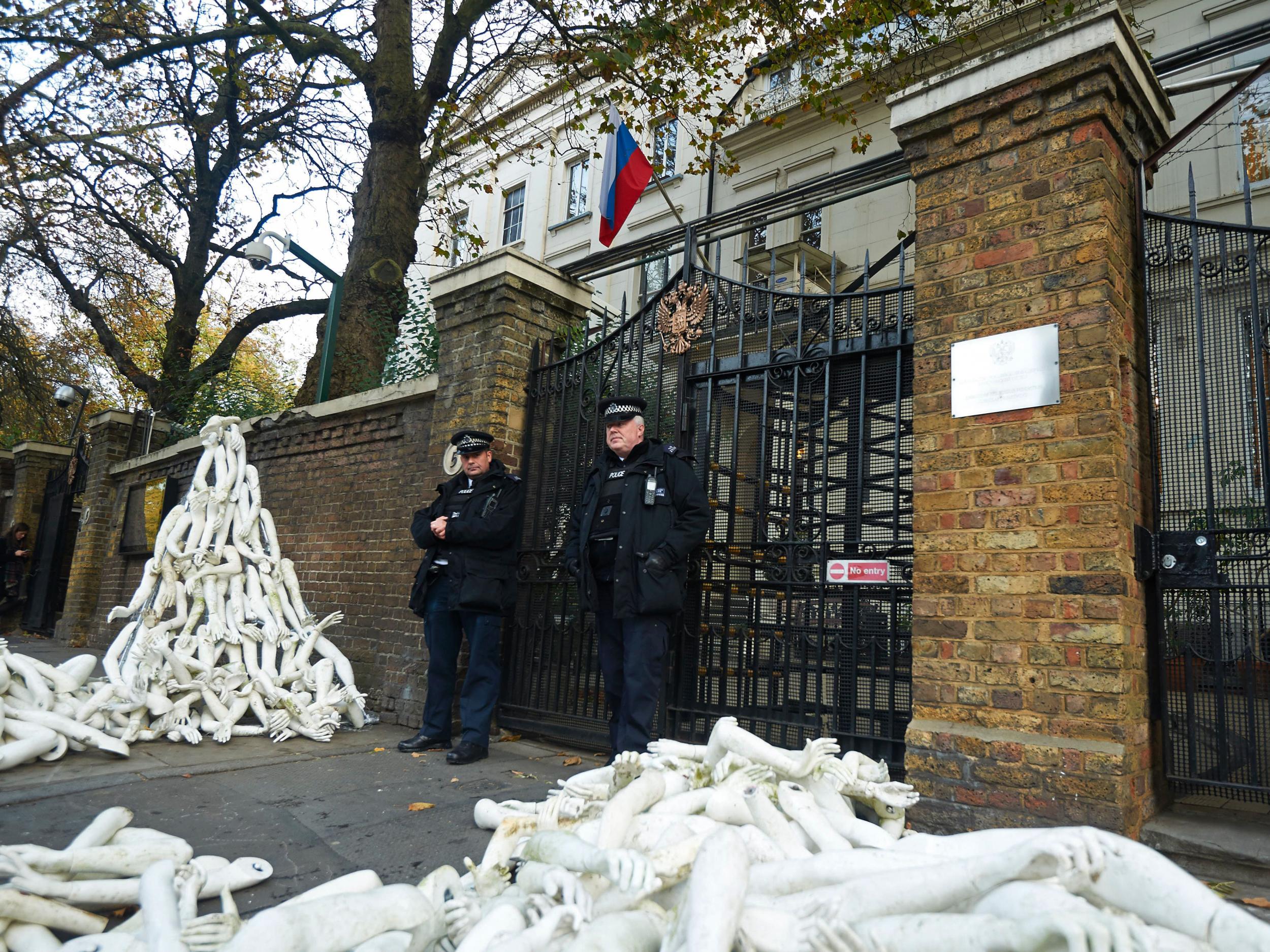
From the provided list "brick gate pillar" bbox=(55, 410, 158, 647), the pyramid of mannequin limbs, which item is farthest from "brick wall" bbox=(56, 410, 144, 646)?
the pyramid of mannequin limbs

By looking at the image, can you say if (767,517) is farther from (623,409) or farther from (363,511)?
(363,511)

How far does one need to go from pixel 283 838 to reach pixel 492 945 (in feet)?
6.63

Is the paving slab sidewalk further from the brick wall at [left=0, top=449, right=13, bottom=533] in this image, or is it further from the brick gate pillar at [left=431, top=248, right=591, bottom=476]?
the brick wall at [left=0, top=449, right=13, bottom=533]

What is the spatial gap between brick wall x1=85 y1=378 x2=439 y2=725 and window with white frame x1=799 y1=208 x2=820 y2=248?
6.82 m

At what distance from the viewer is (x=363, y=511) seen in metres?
6.95

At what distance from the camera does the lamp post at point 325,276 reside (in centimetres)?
922

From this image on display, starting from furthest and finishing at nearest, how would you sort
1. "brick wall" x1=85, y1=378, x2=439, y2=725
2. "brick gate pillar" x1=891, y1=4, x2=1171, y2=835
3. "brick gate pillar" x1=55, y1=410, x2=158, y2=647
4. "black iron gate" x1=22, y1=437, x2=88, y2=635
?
1. "black iron gate" x1=22, y1=437, x2=88, y2=635
2. "brick gate pillar" x1=55, y1=410, x2=158, y2=647
3. "brick wall" x1=85, y1=378, x2=439, y2=725
4. "brick gate pillar" x1=891, y1=4, x2=1171, y2=835

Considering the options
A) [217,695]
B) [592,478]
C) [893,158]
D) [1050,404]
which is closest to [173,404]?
[217,695]

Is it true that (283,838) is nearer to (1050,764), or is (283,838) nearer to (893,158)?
(1050,764)

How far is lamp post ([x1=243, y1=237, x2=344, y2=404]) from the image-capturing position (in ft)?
30.2

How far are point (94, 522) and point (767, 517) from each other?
11528 millimetres

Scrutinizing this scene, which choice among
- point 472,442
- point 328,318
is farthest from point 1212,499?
point 328,318

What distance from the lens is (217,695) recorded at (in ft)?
17.2

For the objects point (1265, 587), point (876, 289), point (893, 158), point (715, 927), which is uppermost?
point (893, 158)
